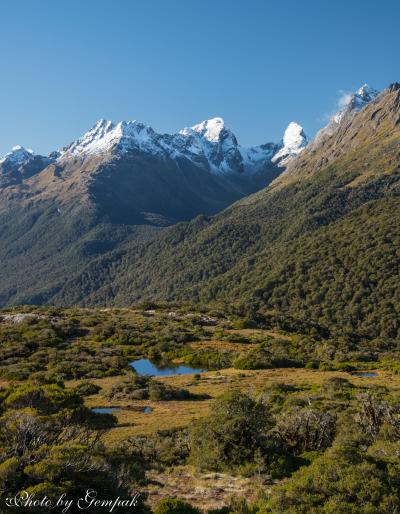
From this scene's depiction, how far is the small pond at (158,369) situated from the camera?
266 ft

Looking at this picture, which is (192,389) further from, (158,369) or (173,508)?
(173,508)

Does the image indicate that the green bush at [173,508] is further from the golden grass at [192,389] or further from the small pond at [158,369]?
Result: the small pond at [158,369]

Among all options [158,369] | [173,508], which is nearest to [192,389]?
[158,369]

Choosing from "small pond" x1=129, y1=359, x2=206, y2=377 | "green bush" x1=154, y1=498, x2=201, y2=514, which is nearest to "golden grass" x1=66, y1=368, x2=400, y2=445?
"small pond" x1=129, y1=359, x2=206, y2=377

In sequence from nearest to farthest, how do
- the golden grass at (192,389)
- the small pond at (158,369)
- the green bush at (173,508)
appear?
the green bush at (173,508)
the golden grass at (192,389)
the small pond at (158,369)

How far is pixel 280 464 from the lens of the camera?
2666 centimetres

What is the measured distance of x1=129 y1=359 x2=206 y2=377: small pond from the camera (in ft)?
266

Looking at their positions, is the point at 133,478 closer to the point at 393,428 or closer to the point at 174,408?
the point at 393,428

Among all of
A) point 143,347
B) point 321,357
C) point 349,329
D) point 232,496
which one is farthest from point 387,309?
point 232,496

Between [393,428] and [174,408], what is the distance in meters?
23.7

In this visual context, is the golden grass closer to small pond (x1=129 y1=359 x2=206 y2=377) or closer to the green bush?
small pond (x1=129 y1=359 x2=206 y2=377)

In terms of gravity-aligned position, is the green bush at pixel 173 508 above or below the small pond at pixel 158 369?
above

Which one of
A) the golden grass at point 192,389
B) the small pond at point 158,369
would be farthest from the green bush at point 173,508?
the small pond at point 158,369

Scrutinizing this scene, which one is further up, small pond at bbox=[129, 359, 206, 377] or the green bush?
the green bush
